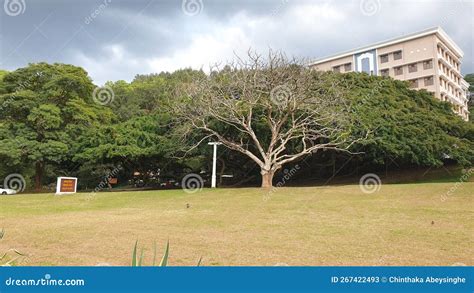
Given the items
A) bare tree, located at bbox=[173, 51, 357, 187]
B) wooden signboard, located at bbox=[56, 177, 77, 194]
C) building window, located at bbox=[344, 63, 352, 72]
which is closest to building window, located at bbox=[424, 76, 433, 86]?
building window, located at bbox=[344, 63, 352, 72]

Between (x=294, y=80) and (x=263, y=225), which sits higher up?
(x=294, y=80)

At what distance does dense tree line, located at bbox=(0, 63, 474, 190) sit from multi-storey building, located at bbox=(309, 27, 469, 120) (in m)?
20.5

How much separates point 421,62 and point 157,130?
35978mm

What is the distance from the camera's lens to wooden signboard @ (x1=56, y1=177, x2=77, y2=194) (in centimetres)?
2047

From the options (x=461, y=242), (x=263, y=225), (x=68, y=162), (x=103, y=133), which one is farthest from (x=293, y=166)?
(x=461, y=242)

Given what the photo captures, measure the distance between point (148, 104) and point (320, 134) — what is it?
913 inches

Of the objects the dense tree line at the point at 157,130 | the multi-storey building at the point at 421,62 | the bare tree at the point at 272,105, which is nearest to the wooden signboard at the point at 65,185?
the dense tree line at the point at 157,130

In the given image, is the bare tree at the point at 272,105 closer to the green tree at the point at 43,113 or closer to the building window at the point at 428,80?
the green tree at the point at 43,113

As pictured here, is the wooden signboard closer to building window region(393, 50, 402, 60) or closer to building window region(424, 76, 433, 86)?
building window region(424, 76, 433, 86)

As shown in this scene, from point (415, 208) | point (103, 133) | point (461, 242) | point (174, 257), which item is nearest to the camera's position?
point (174, 257)

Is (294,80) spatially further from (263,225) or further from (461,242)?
(461,242)

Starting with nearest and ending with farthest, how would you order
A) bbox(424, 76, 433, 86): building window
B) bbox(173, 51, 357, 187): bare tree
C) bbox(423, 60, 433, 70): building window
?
1. bbox(173, 51, 357, 187): bare tree
2. bbox(423, 60, 433, 70): building window
3. bbox(424, 76, 433, 86): building window

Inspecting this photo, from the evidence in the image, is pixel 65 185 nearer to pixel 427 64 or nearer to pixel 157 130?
pixel 157 130

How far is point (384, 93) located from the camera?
2667 cm
